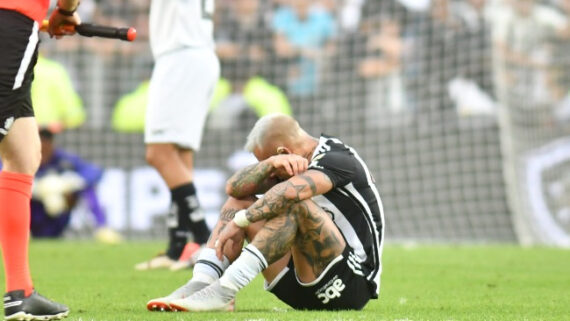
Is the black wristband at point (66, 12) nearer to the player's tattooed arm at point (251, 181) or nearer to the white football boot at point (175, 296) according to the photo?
the player's tattooed arm at point (251, 181)

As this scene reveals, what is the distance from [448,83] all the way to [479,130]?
3.00 feet

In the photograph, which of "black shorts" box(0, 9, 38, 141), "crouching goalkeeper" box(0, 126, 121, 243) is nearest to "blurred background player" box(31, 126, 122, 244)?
"crouching goalkeeper" box(0, 126, 121, 243)

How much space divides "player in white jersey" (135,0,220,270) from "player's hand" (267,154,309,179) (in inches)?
119

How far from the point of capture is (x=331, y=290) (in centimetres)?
483

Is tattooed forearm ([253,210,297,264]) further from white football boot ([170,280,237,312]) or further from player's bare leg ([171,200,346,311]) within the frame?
white football boot ([170,280,237,312])

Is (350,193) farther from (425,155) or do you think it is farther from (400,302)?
(425,155)

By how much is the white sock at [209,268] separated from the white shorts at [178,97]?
9.91 feet

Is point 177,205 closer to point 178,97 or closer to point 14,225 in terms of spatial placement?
point 178,97

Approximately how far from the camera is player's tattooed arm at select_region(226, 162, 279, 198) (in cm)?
480

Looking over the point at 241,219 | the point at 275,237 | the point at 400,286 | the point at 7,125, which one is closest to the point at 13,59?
the point at 7,125

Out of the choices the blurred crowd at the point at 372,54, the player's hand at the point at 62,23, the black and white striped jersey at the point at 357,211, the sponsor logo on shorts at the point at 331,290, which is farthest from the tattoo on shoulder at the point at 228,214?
the blurred crowd at the point at 372,54

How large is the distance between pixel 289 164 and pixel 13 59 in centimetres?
122

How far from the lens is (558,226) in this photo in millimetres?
12125

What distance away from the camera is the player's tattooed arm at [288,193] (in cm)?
459
